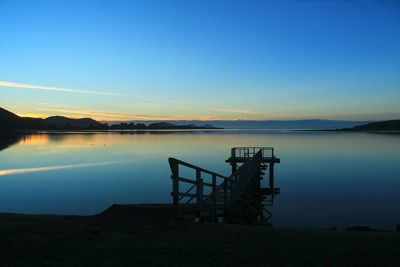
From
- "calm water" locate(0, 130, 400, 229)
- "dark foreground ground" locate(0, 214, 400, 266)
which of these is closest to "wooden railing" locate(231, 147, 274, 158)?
"calm water" locate(0, 130, 400, 229)

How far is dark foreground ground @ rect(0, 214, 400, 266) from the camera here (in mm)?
5586

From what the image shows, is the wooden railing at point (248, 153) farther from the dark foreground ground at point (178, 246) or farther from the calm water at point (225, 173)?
the dark foreground ground at point (178, 246)

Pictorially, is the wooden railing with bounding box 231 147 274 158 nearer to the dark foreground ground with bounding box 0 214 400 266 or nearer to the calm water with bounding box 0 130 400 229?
the calm water with bounding box 0 130 400 229

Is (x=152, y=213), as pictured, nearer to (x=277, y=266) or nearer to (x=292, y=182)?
(x=277, y=266)

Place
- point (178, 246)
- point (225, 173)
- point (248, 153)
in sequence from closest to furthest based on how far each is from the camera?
point (178, 246)
point (248, 153)
point (225, 173)

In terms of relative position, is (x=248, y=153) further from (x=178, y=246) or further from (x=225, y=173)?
(x=178, y=246)

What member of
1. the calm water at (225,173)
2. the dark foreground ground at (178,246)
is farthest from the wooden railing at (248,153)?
the dark foreground ground at (178,246)

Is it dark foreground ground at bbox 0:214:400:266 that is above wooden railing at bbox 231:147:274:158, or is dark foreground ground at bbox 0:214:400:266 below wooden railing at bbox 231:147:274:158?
above

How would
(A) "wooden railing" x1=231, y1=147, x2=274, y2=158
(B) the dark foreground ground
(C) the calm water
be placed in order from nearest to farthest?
1. (B) the dark foreground ground
2. (C) the calm water
3. (A) "wooden railing" x1=231, y1=147, x2=274, y2=158

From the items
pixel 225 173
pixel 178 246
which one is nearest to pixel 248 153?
pixel 225 173

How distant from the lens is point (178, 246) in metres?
6.39

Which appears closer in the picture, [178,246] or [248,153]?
[178,246]

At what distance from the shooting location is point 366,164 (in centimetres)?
4381

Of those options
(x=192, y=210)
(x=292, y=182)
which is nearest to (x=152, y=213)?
(x=192, y=210)
